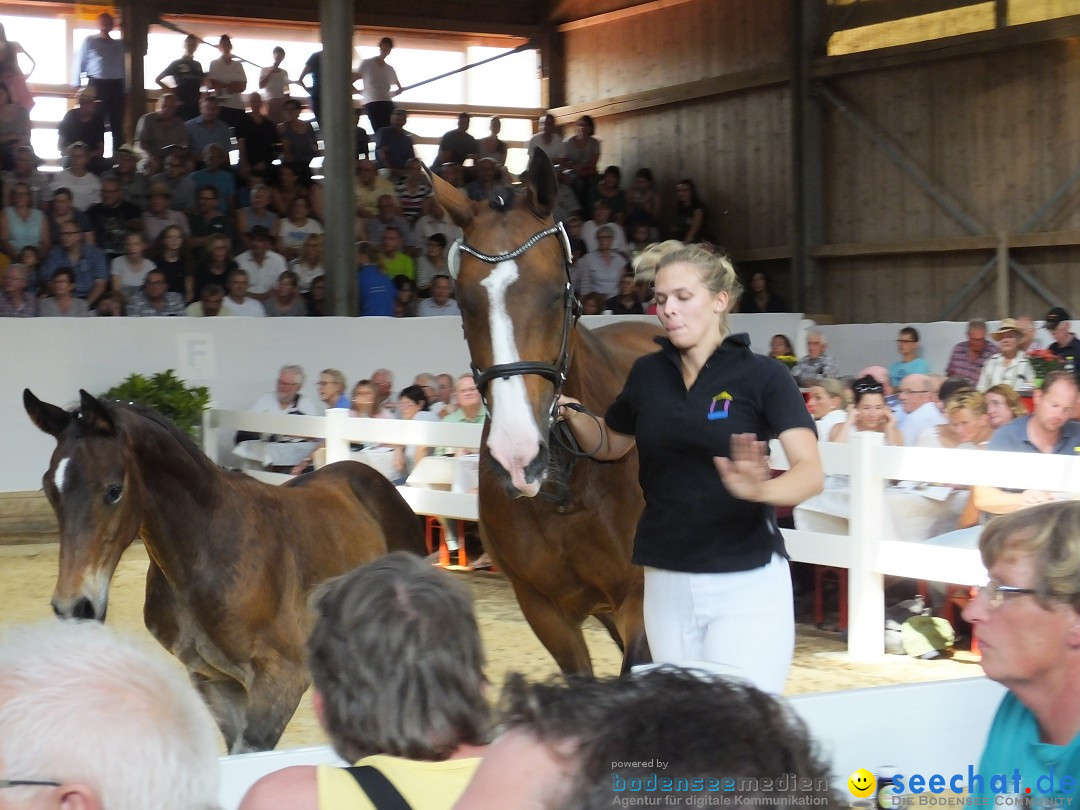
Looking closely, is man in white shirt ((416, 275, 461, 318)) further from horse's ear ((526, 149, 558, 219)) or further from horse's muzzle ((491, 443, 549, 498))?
horse's muzzle ((491, 443, 549, 498))

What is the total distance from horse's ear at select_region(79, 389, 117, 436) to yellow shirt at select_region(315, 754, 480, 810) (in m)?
2.46

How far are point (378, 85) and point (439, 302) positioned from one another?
5243 millimetres

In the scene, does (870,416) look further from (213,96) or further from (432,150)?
(432,150)

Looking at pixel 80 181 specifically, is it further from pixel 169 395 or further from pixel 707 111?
pixel 707 111

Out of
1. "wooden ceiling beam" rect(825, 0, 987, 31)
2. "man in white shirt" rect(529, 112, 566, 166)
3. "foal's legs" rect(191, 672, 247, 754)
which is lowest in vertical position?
"foal's legs" rect(191, 672, 247, 754)

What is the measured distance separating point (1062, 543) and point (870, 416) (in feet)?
19.1

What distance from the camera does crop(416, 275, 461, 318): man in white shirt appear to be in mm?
13000

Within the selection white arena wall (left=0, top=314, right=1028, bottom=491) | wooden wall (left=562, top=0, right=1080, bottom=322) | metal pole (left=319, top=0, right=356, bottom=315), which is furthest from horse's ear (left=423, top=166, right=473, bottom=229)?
wooden wall (left=562, top=0, right=1080, bottom=322)

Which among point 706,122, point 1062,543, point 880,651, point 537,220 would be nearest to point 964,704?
point 1062,543

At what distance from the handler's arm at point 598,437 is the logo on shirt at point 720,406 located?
0.48 metres

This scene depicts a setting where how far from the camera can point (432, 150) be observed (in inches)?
762

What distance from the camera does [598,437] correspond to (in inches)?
134

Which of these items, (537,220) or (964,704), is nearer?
(964,704)

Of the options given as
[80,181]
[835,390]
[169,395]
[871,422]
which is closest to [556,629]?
[871,422]
